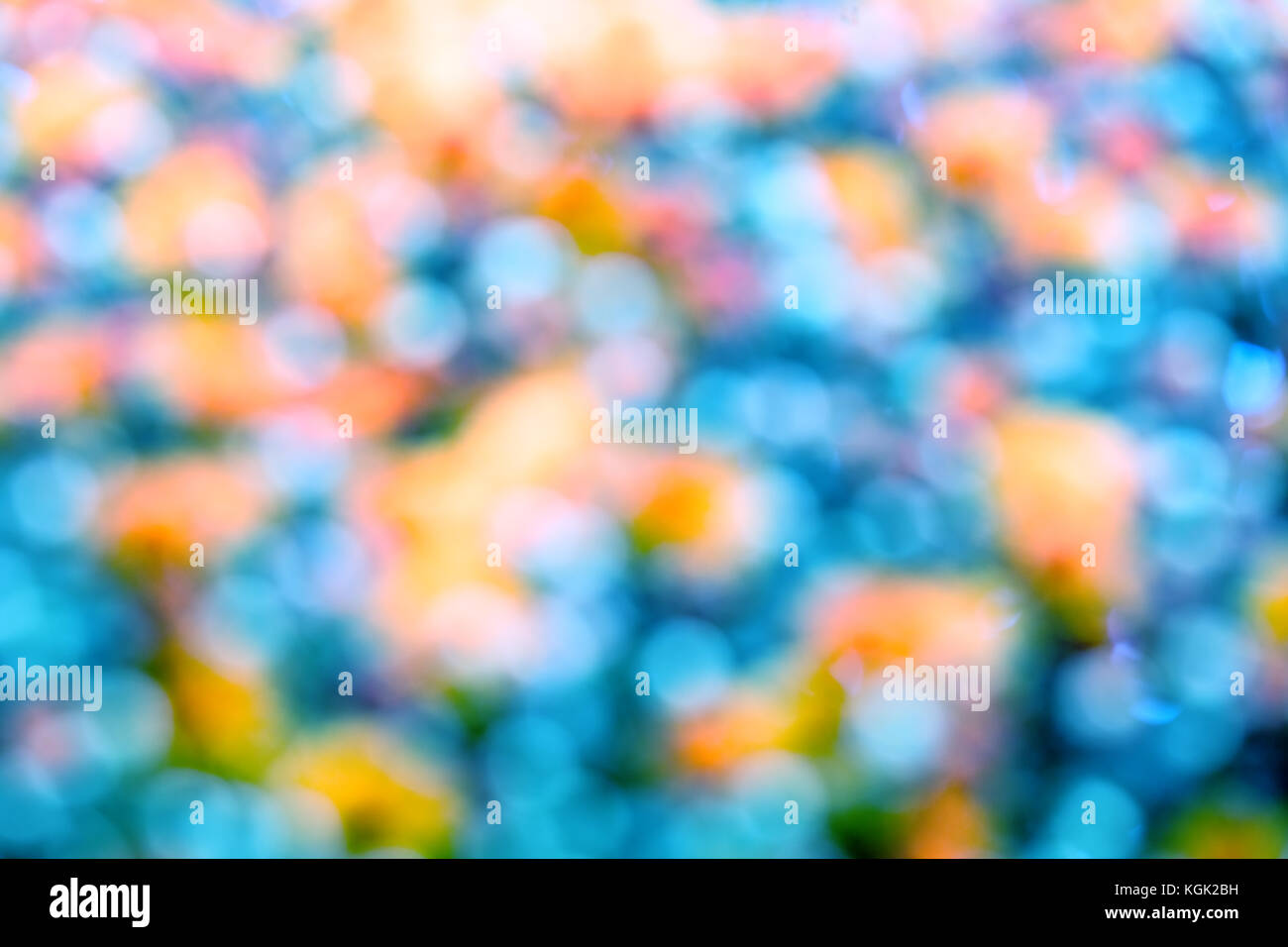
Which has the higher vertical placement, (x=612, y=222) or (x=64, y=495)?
(x=612, y=222)

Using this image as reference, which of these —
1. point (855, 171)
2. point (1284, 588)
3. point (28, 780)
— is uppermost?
point (855, 171)

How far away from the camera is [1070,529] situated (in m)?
0.71

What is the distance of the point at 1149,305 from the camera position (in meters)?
0.73

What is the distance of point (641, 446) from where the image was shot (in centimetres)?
71

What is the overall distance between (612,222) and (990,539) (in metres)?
0.38

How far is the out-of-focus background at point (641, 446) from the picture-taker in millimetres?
703

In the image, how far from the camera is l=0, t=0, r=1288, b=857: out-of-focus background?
0.70 metres
